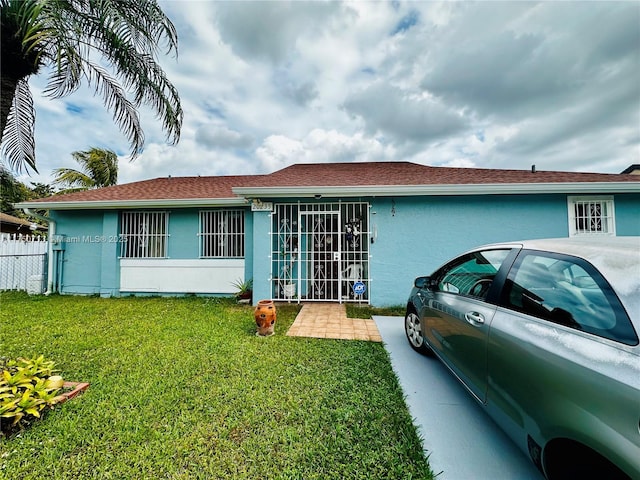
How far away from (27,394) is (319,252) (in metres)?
5.42

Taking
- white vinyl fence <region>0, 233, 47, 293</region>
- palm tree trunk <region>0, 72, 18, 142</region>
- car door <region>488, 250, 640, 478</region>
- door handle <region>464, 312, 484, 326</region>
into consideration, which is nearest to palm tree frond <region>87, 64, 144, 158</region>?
palm tree trunk <region>0, 72, 18, 142</region>

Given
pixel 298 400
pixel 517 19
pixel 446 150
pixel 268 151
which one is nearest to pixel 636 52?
pixel 517 19

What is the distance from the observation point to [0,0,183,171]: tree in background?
2.80m

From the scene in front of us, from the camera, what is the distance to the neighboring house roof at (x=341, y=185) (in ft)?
19.4

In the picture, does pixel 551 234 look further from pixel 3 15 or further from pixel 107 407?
pixel 3 15

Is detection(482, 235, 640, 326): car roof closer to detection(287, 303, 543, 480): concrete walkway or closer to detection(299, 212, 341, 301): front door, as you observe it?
detection(287, 303, 543, 480): concrete walkway

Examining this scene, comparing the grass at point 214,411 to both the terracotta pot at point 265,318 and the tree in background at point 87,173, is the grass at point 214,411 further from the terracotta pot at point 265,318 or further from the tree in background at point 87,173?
the tree in background at point 87,173

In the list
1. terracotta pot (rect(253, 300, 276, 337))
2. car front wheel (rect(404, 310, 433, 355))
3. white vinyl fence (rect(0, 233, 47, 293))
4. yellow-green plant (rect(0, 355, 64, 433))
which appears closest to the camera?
yellow-green plant (rect(0, 355, 64, 433))

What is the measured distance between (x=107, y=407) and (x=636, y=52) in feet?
38.4

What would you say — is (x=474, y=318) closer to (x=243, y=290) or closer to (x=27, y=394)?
(x=27, y=394)

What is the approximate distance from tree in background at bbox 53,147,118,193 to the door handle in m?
20.6

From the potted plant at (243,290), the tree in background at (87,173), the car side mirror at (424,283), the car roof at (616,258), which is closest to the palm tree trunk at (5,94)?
the potted plant at (243,290)

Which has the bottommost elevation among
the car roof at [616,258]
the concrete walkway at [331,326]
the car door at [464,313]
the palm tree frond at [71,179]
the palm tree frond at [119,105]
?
the concrete walkway at [331,326]

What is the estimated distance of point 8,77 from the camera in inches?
115
